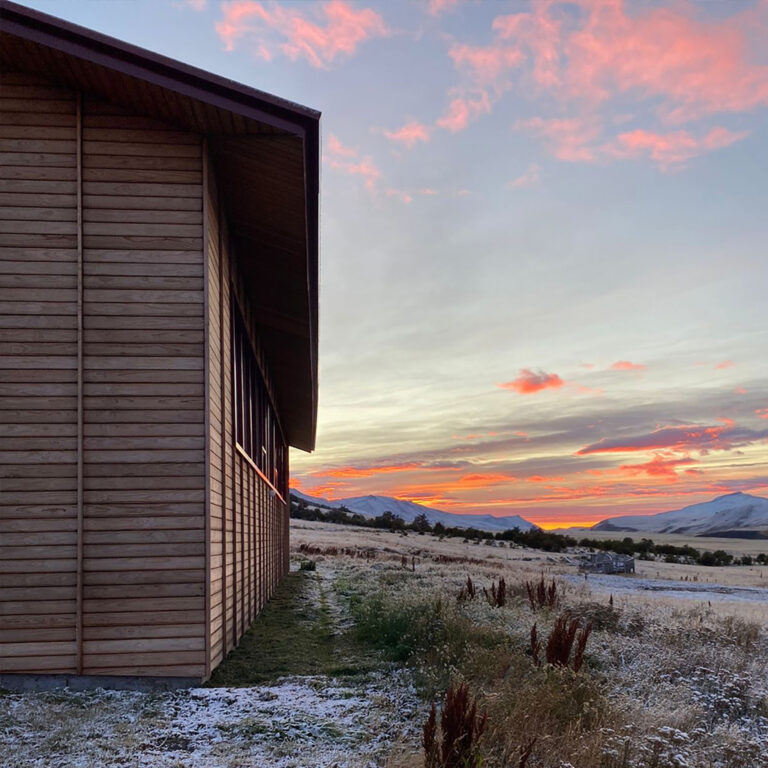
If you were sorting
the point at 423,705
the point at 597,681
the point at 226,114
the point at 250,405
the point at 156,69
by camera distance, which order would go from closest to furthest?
1. the point at 423,705
2. the point at 597,681
3. the point at 156,69
4. the point at 226,114
5. the point at 250,405

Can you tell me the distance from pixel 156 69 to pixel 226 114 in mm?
769

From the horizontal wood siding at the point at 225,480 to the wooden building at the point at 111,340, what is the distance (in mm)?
97

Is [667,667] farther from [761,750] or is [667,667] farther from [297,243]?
[297,243]

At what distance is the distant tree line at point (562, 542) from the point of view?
52094 mm

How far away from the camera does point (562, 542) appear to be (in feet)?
193

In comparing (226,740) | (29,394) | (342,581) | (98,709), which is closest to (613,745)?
(226,740)

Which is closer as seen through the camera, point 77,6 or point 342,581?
point 77,6

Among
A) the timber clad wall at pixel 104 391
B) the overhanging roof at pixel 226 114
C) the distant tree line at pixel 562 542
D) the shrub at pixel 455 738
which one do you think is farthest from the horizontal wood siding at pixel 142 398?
the distant tree line at pixel 562 542

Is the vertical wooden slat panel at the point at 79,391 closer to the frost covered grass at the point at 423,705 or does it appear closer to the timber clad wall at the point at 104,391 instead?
the timber clad wall at the point at 104,391

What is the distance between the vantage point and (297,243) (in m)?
9.42

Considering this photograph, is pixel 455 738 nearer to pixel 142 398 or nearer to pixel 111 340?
pixel 142 398

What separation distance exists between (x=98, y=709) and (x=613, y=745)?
4.29 m

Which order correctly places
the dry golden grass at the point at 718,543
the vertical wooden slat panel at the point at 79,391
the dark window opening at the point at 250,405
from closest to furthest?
the vertical wooden slat panel at the point at 79,391 < the dark window opening at the point at 250,405 < the dry golden grass at the point at 718,543

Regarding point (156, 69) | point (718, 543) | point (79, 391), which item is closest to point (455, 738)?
point (79, 391)
